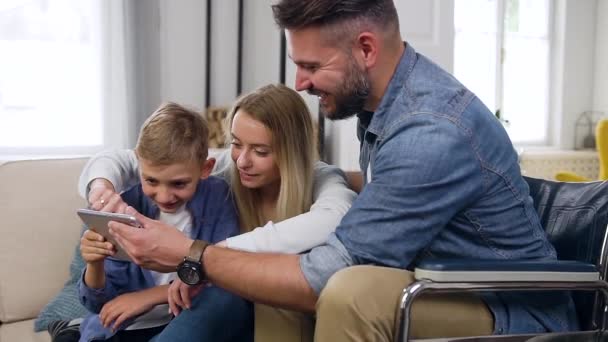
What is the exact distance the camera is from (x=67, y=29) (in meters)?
3.61

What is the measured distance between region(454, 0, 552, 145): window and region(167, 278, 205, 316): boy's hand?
159 inches

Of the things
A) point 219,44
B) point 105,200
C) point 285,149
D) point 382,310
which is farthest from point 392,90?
point 219,44

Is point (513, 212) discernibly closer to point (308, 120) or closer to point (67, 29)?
point (308, 120)

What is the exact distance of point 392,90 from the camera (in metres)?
1.37

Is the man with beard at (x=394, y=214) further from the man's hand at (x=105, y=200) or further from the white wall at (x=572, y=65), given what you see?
the white wall at (x=572, y=65)

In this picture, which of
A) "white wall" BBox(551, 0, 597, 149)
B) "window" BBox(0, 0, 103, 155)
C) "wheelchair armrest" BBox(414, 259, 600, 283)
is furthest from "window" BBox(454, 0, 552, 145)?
"wheelchair armrest" BBox(414, 259, 600, 283)

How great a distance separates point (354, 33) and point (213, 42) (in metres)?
2.59

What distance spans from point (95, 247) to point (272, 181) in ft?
1.55

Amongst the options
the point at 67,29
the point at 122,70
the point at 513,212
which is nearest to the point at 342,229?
the point at 513,212

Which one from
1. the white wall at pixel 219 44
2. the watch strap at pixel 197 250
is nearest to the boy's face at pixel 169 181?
the watch strap at pixel 197 250

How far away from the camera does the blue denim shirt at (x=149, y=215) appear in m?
1.53

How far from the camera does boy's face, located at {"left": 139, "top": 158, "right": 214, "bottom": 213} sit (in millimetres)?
1545

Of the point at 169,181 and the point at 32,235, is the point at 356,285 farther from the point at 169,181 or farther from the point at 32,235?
the point at 32,235

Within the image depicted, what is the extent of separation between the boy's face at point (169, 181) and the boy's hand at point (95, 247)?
186mm
